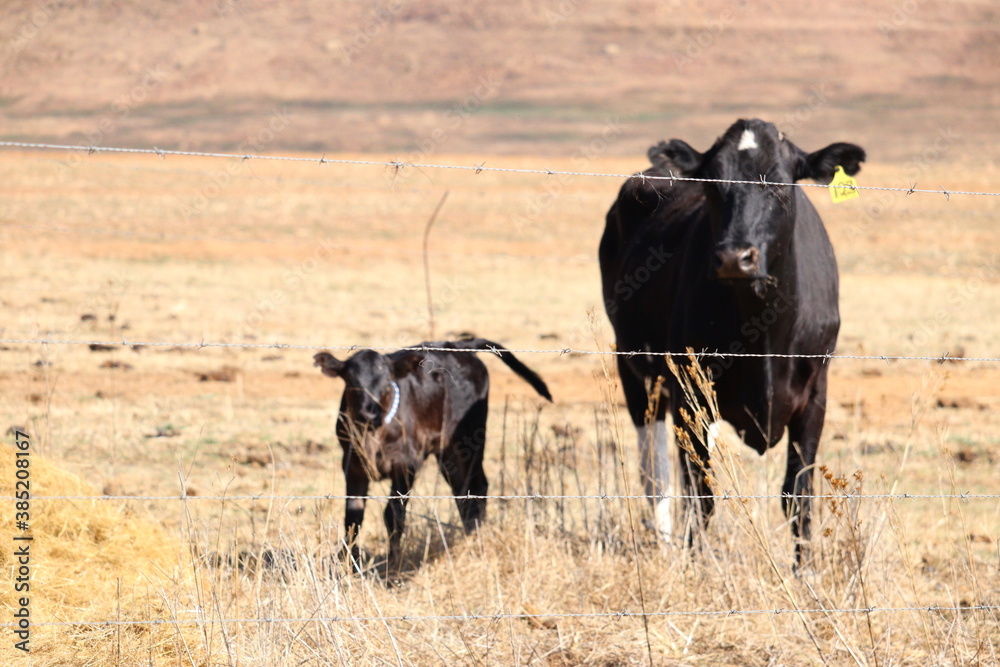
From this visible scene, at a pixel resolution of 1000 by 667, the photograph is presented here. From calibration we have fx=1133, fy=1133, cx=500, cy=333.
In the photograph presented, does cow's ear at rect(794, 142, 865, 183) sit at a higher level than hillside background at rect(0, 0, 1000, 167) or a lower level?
lower

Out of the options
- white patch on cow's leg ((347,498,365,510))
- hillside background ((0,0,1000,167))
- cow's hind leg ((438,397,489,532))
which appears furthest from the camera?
hillside background ((0,0,1000,167))

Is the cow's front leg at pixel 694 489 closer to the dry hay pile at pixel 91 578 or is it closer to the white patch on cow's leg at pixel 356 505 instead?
the white patch on cow's leg at pixel 356 505

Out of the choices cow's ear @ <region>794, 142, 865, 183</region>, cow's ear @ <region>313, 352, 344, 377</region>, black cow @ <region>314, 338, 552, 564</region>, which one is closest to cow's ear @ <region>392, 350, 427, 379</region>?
black cow @ <region>314, 338, 552, 564</region>

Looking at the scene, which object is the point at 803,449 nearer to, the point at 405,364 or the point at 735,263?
the point at 735,263

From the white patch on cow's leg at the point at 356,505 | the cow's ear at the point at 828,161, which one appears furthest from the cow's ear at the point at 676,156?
the white patch on cow's leg at the point at 356,505

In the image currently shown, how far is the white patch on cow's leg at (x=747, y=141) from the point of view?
5.47 metres

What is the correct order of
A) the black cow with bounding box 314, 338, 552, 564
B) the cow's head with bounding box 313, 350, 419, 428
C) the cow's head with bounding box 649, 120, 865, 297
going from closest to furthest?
the cow's head with bounding box 649, 120, 865, 297 → the black cow with bounding box 314, 338, 552, 564 → the cow's head with bounding box 313, 350, 419, 428

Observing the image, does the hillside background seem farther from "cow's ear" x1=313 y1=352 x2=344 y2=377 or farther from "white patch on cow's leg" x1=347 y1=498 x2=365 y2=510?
"white patch on cow's leg" x1=347 y1=498 x2=365 y2=510

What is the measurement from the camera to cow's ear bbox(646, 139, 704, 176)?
5.69 metres

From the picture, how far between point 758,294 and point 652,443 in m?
0.88

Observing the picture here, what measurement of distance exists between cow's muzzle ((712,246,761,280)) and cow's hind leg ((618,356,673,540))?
0.68 metres

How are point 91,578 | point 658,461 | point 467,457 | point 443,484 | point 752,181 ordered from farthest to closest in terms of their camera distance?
point 443,484 < point 658,461 < point 467,457 < point 752,181 < point 91,578

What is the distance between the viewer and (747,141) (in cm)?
549

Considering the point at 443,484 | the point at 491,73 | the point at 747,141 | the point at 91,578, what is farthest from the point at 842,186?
the point at 491,73
